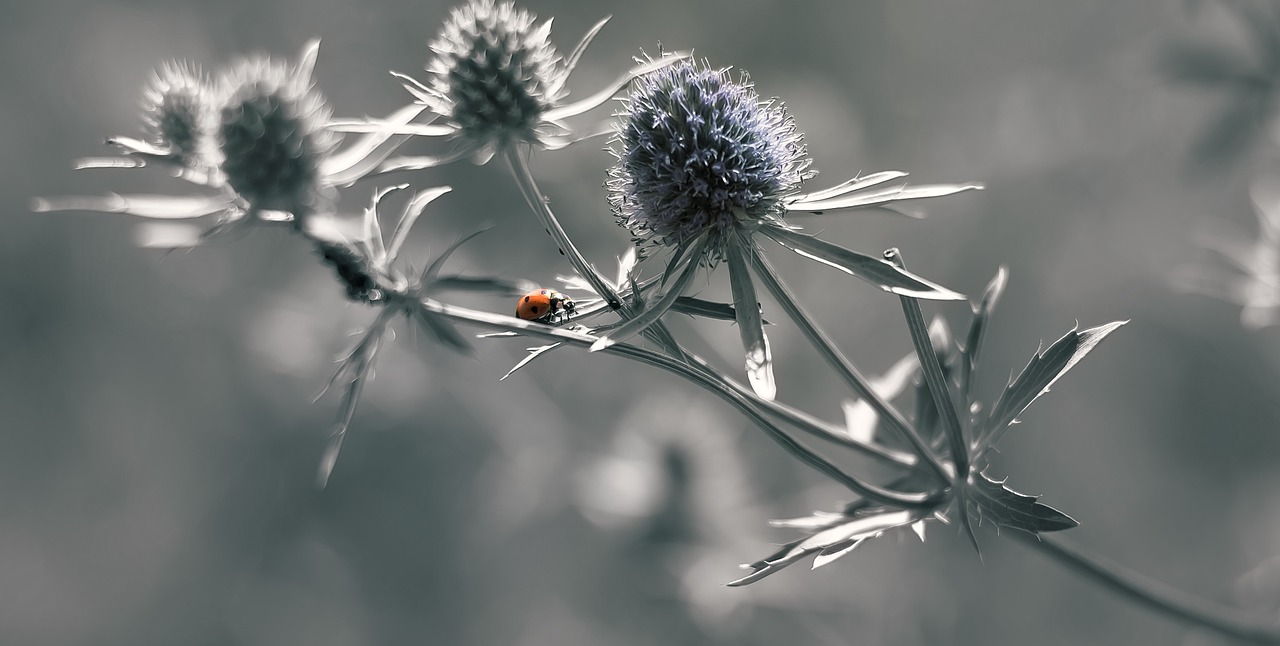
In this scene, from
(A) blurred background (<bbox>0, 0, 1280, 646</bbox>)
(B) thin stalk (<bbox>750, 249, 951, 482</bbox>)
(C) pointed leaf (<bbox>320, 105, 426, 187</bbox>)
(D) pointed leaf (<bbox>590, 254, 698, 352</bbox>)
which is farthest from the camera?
(A) blurred background (<bbox>0, 0, 1280, 646</bbox>)

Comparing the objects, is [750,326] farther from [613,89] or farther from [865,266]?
[613,89]

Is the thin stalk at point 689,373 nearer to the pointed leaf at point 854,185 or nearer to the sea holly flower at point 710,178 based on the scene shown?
the sea holly flower at point 710,178

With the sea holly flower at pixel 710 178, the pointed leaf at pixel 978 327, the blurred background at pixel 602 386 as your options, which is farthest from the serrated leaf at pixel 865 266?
the blurred background at pixel 602 386

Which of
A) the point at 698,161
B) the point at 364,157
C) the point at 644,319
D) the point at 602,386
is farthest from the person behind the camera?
the point at 602,386

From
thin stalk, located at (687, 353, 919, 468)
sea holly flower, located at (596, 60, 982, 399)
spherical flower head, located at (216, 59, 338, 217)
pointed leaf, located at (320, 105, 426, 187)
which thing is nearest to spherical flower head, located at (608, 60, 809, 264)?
sea holly flower, located at (596, 60, 982, 399)

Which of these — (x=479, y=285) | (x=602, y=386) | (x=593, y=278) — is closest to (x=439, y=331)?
(x=479, y=285)

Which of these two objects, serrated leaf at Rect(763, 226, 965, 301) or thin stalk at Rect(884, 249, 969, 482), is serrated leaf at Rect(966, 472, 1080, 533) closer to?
thin stalk at Rect(884, 249, 969, 482)

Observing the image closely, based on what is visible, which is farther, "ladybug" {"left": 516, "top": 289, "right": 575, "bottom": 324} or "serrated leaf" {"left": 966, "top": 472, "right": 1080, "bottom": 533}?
"ladybug" {"left": 516, "top": 289, "right": 575, "bottom": 324}
